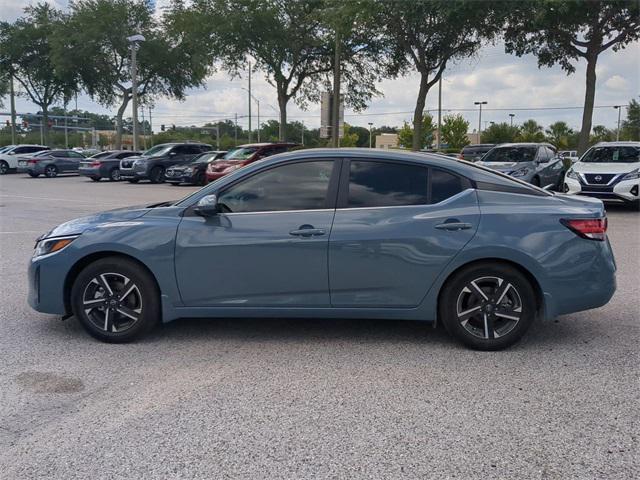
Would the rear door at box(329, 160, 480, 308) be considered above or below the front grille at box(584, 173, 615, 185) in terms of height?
below

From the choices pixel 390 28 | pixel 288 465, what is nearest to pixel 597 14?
pixel 390 28

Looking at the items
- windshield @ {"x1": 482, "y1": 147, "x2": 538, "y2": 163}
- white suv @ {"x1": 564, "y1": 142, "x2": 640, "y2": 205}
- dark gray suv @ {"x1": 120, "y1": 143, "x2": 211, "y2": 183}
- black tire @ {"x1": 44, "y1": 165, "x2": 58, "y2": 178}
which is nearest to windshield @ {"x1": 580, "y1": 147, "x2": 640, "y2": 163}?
white suv @ {"x1": 564, "y1": 142, "x2": 640, "y2": 205}

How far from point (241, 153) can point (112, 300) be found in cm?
1820

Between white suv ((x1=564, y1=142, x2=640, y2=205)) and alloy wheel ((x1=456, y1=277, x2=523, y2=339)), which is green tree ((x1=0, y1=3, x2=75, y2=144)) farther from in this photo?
alloy wheel ((x1=456, y1=277, x2=523, y2=339))

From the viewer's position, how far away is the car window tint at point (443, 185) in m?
4.74

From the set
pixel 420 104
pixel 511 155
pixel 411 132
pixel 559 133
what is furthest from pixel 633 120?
pixel 511 155

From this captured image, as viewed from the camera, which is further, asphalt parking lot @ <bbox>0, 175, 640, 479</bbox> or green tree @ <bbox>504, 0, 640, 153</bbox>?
green tree @ <bbox>504, 0, 640, 153</bbox>

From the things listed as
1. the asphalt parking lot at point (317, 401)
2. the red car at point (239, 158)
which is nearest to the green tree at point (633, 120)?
the red car at point (239, 158)

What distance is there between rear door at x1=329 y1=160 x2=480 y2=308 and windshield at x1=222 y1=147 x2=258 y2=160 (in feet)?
58.8

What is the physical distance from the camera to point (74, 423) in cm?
350

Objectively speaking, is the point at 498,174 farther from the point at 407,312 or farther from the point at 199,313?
the point at 199,313

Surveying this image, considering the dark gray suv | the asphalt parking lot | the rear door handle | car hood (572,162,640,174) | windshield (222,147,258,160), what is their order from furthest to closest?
1. the dark gray suv
2. windshield (222,147,258,160)
3. car hood (572,162,640,174)
4. the rear door handle
5. the asphalt parking lot

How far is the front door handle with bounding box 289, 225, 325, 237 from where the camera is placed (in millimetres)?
4625

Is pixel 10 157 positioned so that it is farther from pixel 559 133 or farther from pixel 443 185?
pixel 559 133
